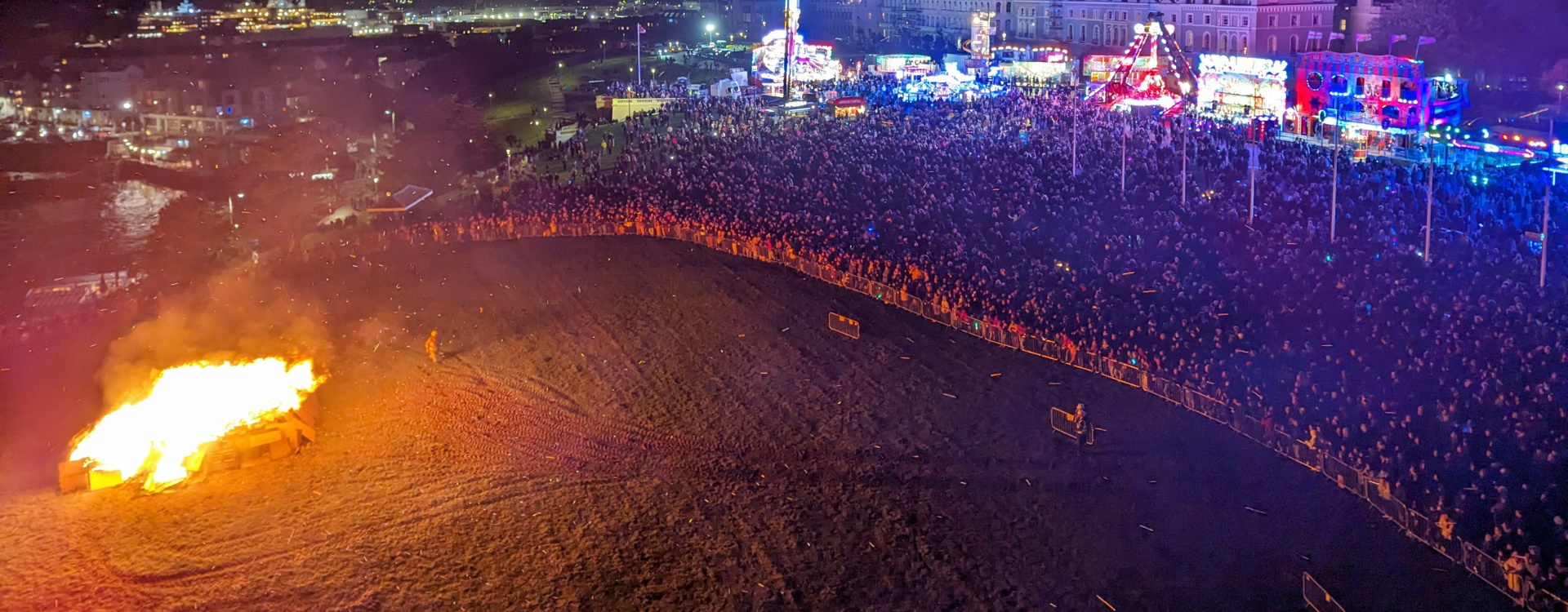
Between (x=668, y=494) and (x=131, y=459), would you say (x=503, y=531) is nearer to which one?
(x=668, y=494)

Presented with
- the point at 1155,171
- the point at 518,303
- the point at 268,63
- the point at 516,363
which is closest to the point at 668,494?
the point at 516,363

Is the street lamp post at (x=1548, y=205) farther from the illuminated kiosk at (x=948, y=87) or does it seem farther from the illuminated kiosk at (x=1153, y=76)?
the illuminated kiosk at (x=948, y=87)

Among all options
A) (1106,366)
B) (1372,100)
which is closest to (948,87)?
(1372,100)

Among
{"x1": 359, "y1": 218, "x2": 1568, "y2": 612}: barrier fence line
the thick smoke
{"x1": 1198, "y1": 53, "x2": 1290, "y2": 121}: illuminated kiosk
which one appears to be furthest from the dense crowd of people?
the thick smoke

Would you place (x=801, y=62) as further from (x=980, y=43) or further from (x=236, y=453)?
(x=236, y=453)

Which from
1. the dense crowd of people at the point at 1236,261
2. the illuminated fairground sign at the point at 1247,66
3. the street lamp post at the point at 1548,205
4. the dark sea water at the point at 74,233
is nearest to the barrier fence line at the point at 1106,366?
the dense crowd of people at the point at 1236,261

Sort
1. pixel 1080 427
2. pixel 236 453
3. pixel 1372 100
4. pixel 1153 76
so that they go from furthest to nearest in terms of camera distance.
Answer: pixel 1153 76 → pixel 1372 100 → pixel 236 453 → pixel 1080 427

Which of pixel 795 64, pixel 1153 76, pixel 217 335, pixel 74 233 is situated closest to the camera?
pixel 217 335
